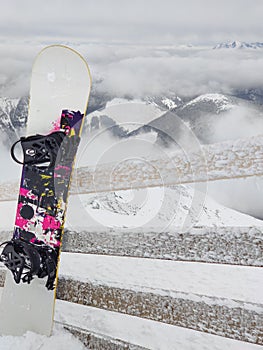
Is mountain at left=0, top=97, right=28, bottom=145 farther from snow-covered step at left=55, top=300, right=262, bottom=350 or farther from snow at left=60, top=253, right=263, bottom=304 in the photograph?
snow-covered step at left=55, top=300, right=262, bottom=350

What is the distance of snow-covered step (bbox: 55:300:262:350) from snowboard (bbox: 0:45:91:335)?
12cm

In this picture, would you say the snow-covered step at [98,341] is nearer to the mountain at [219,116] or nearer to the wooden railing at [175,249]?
the wooden railing at [175,249]

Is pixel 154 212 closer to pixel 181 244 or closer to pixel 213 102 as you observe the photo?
pixel 181 244

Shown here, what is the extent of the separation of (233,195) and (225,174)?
144 inches

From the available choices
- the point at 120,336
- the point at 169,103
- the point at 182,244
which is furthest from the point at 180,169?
the point at 169,103

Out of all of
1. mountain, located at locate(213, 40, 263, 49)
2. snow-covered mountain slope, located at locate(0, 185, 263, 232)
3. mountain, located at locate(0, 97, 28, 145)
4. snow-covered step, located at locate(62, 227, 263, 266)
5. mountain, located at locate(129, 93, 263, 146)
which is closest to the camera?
snow-covered step, located at locate(62, 227, 263, 266)

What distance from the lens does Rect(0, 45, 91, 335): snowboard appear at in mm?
1209

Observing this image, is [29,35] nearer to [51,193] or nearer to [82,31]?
[82,31]

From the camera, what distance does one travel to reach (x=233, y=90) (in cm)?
443

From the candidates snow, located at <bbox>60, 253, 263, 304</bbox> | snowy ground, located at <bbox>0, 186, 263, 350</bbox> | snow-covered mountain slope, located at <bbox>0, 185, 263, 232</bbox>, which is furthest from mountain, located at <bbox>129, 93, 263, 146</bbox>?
snowy ground, located at <bbox>0, 186, 263, 350</bbox>

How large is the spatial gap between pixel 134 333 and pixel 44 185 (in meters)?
0.56

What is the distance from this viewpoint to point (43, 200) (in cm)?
124

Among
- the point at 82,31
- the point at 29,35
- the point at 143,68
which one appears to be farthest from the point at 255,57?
the point at 29,35

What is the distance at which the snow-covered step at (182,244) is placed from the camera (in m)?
0.98
